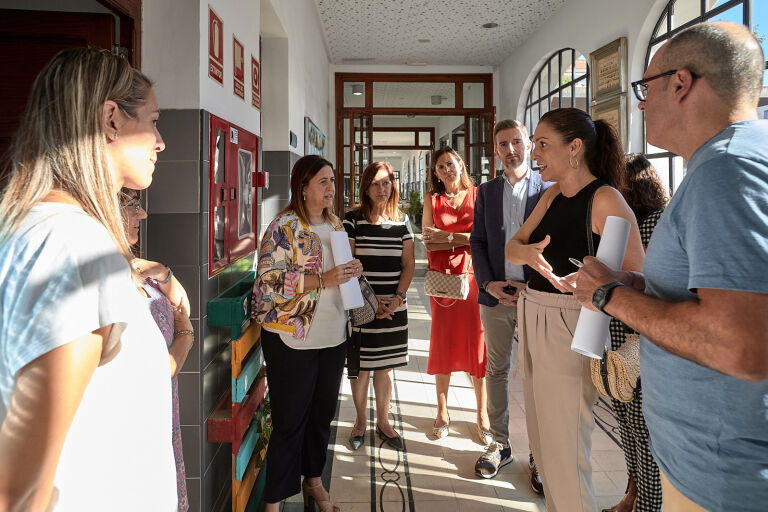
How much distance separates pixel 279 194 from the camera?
386cm

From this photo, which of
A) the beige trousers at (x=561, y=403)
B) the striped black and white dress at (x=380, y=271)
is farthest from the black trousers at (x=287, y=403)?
the beige trousers at (x=561, y=403)

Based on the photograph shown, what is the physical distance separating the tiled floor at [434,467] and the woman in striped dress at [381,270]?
153mm

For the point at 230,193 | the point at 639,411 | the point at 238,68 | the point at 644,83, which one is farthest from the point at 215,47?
the point at 639,411

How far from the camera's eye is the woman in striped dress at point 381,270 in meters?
2.86

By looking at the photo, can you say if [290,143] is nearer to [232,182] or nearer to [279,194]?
[279,194]

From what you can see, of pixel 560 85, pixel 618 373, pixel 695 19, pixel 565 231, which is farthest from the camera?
pixel 560 85

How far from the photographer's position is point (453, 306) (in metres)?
3.14

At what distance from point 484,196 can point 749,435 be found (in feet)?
6.63

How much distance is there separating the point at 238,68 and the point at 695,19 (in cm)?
338

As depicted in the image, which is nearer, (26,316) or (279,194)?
(26,316)

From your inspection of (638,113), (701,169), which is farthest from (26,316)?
(638,113)

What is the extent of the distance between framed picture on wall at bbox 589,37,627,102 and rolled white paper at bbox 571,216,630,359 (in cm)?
376

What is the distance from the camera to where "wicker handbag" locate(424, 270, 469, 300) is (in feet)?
9.78

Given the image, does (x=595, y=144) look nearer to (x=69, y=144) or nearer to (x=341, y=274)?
(x=341, y=274)
